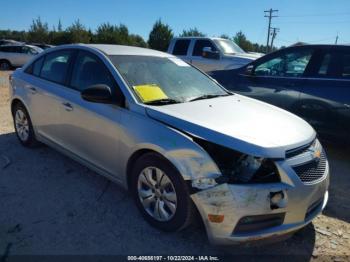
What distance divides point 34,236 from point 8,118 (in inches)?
187

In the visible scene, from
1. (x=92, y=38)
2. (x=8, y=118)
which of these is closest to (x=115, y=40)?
(x=92, y=38)

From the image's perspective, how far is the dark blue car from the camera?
4957mm

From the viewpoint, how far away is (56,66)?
455cm

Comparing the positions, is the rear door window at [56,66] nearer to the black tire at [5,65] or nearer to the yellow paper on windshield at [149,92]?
the yellow paper on windshield at [149,92]

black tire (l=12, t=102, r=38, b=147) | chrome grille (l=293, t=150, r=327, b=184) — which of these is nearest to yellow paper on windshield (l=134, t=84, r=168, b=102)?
chrome grille (l=293, t=150, r=327, b=184)

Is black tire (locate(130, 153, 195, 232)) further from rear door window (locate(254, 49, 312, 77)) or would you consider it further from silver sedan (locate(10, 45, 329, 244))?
rear door window (locate(254, 49, 312, 77))

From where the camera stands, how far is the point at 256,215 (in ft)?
8.63

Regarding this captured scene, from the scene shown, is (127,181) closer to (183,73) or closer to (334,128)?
(183,73)

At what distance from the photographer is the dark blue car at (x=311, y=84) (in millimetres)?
4957

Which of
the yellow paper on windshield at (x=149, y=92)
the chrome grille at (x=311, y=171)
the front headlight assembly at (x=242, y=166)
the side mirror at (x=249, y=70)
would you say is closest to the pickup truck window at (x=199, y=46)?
the side mirror at (x=249, y=70)

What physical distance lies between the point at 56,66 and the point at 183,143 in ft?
8.26

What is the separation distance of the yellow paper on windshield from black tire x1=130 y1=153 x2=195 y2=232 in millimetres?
603

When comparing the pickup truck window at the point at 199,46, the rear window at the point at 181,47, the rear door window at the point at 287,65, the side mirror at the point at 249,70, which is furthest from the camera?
the rear window at the point at 181,47

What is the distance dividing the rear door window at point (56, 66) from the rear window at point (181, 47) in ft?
23.7
